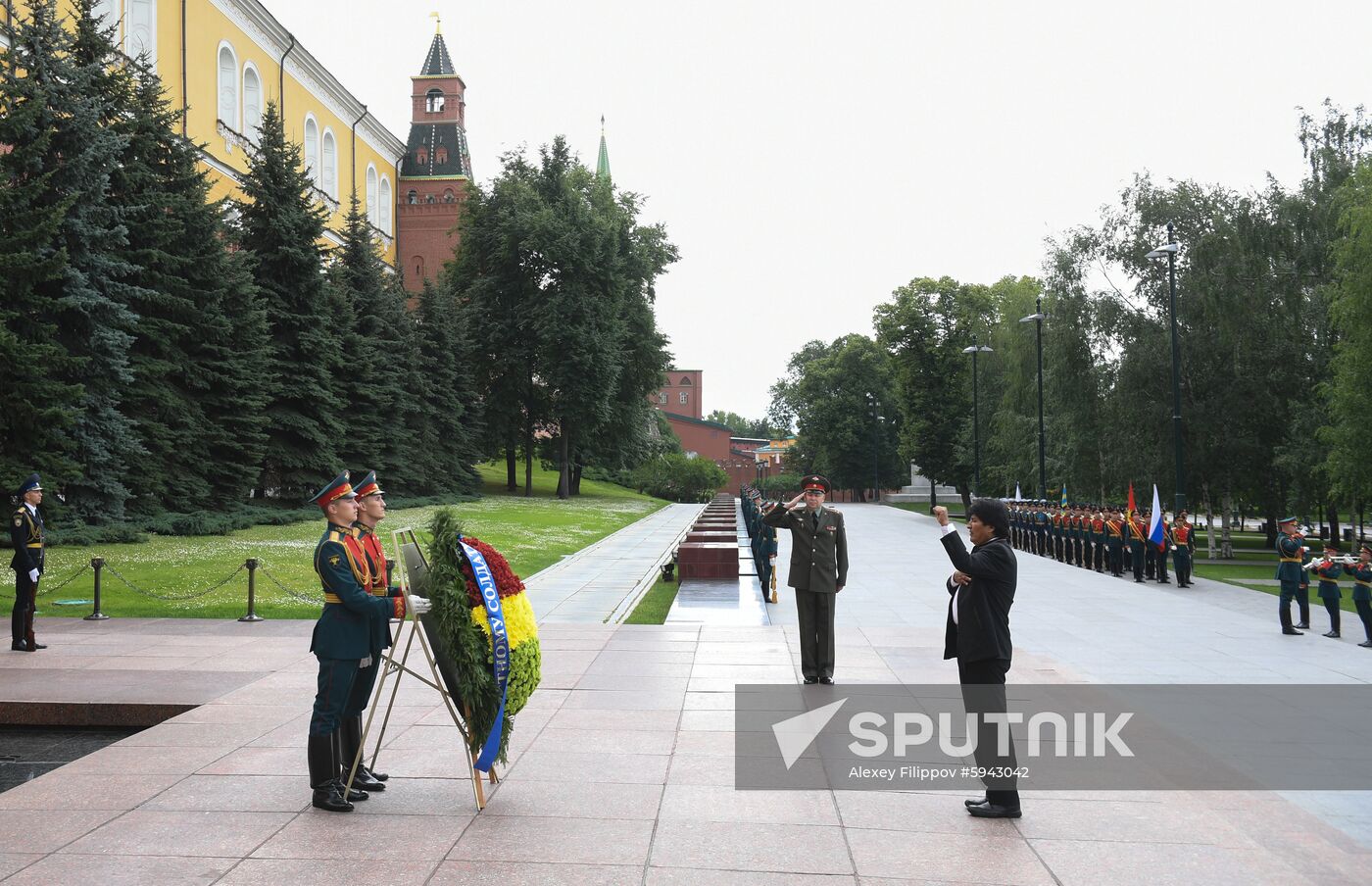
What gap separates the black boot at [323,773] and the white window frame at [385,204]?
69.9 m

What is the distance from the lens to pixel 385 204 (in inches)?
2862

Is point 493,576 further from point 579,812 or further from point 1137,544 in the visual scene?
point 1137,544

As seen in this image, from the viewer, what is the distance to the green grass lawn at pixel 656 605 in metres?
14.4

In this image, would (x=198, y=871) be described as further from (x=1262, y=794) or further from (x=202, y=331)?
(x=202, y=331)

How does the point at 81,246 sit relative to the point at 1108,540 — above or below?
above

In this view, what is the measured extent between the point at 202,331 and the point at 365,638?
76.4 feet

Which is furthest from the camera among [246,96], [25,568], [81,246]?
[246,96]

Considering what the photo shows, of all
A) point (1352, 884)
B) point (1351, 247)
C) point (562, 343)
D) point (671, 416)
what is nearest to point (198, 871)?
point (1352, 884)

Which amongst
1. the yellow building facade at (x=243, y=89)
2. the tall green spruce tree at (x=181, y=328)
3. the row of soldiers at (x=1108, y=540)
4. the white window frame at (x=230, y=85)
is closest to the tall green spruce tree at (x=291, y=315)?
Answer: the yellow building facade at (x=243, y=89)

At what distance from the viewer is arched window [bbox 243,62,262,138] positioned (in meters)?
49.9

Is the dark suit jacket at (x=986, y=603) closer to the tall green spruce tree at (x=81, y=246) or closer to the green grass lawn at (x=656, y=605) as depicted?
the green grass lawn at (x=656, y=605)

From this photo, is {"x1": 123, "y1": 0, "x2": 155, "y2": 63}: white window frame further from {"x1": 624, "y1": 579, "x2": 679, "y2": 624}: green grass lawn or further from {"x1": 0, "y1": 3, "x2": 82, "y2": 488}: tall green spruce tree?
{"x1": 624, "y1": 579, "x2": 679, "y2": 624}: green grass lawn

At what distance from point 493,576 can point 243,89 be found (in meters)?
51.3

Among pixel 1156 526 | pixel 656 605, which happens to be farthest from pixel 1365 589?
pixel 656 605
